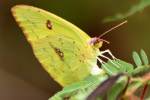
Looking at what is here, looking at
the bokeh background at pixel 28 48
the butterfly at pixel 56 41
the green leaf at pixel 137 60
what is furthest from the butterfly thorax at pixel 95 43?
the bokeh background at pixel 28 48

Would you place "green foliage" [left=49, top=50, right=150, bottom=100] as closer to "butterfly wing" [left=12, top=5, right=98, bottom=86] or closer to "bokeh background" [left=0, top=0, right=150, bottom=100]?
"butterfly wing" [left=12, top=5, right=98, bottom=86]

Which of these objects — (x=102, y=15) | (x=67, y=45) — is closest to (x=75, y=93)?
(x=67, y=45)

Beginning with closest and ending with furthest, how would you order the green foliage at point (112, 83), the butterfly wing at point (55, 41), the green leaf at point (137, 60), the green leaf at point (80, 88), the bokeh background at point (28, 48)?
the green foliage at point (112, 83) → the green leaf at point (80, 88) → the green leaf at point (137, 60) → the butterfly wing at point (55, 41) → the bokeh background at point (28, 48)

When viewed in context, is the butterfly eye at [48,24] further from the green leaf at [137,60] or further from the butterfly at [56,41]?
the green leaf at [137,60]

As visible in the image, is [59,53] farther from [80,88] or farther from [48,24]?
[80,88]

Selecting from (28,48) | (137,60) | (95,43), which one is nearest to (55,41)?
(95,43)

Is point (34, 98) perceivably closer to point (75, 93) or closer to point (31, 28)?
point (31, 28)
